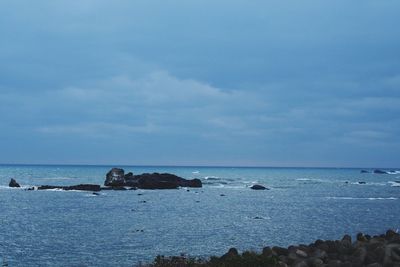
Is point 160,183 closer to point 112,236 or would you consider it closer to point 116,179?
point 116,179

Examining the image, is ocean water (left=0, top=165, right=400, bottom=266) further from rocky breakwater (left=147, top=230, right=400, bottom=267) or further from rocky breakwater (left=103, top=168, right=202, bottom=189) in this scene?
rocky breakwater (left=103, top=168, right=202, bottom=189)

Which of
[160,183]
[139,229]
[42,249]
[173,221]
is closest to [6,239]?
[42,249]

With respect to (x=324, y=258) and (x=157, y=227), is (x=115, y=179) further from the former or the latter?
(x=324, y=258)

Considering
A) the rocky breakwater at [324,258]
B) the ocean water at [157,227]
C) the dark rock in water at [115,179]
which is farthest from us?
the dark rock in water at [115,179]

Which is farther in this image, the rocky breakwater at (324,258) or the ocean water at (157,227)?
the ocean water at (157,227)

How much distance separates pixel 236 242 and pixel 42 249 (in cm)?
1590

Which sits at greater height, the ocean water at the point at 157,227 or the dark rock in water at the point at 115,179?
the dark rock in water at the point at 115,179

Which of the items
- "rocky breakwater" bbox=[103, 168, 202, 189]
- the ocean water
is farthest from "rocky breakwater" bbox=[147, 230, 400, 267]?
"rocky breakwater" bbox=[103, 168, 202, 189]

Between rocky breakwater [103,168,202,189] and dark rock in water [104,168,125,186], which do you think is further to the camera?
rocky breakwater [103,168,202,189]

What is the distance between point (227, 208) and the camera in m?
76.4

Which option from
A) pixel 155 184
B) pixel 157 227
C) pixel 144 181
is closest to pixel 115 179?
pixel 144 181

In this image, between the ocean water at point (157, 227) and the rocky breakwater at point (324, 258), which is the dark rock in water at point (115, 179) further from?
the rocky breakwater at point (324, 258)

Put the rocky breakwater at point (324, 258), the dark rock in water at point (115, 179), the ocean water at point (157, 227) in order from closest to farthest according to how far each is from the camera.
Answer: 1. the rocky breakwater at point (324, 258)
2. the ocean water at point (157, 227)
3. the dark rock in water at point (115, 179)

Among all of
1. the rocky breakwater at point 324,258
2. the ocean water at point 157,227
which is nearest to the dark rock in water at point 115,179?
the ocean water at point 157,227
